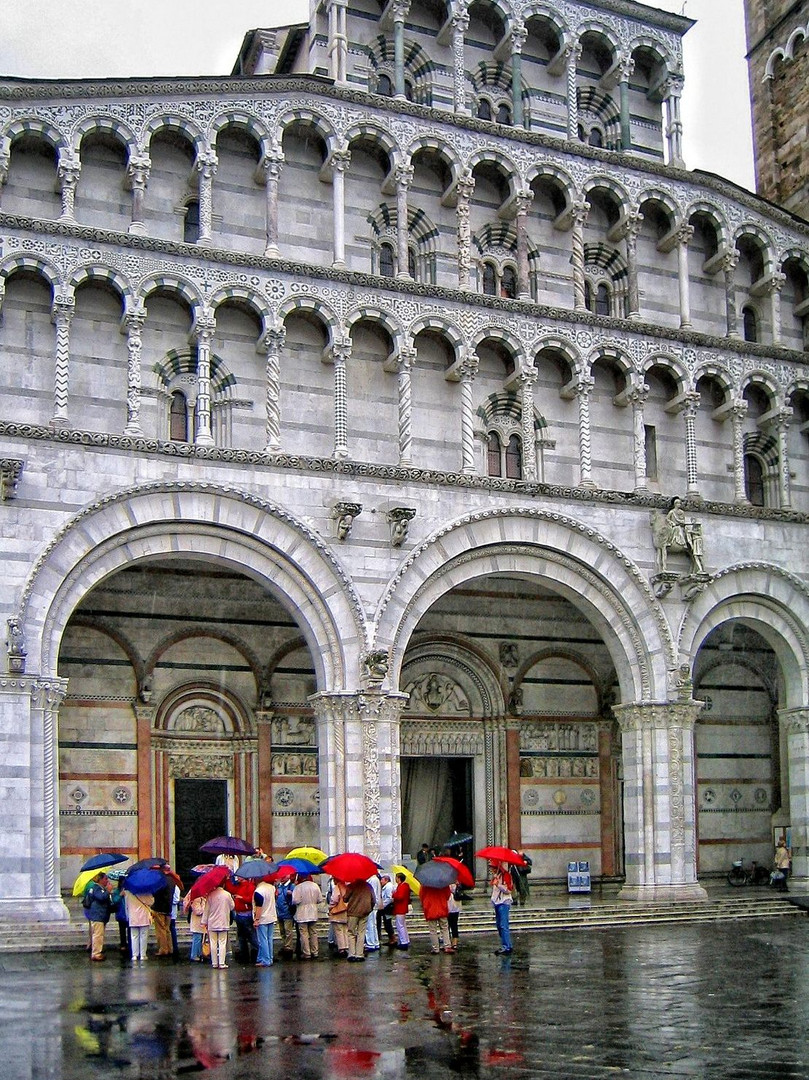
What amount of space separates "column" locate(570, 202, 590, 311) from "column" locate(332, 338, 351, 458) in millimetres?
4760

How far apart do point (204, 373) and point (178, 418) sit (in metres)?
0.93

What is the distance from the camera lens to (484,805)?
26.1 meters

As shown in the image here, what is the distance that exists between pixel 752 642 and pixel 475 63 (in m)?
12.6

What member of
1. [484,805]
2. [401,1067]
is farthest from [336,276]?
[401,1067]

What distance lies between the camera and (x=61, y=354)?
20.7 m

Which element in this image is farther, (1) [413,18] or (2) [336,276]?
(1) [413,18]

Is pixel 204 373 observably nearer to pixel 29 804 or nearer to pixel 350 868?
pixel 29 804

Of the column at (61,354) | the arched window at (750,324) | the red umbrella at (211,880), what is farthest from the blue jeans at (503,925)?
the arched window at (750,324)

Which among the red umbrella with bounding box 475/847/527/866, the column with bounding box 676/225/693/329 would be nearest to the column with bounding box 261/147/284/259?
the column with bounding box 676/225/693/329

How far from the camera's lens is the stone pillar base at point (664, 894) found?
23.2 metres

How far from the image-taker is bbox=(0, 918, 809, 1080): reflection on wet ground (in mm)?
9680

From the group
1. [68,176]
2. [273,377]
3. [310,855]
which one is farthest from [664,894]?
[68,176]

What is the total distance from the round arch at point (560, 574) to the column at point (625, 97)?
796cm

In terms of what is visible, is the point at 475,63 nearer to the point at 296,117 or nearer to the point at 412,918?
the point at 296,117
